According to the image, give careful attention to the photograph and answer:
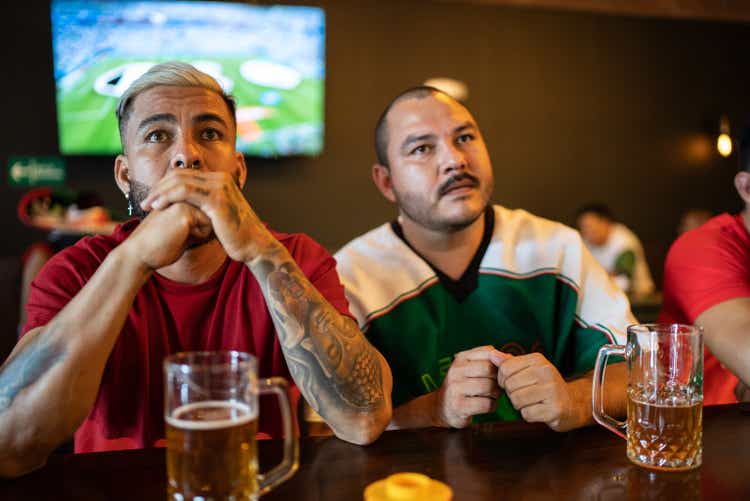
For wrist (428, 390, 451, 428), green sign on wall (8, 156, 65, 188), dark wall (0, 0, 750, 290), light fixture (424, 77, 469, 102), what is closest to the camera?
wrist (428, 390, 451, 428)

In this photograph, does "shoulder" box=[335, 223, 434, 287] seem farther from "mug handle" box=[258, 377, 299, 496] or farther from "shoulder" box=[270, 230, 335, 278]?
"mug handle" box=[258, 377, 299, 496]

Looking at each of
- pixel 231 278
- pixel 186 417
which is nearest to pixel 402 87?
pixel 231 278

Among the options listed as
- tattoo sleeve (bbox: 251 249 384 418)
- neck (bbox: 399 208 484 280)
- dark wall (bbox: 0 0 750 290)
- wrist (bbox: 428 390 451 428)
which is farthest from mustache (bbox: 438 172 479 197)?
dark wall (bbox: 0 0 750 290)

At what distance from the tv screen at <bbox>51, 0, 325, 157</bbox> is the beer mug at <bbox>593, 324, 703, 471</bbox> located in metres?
3.65

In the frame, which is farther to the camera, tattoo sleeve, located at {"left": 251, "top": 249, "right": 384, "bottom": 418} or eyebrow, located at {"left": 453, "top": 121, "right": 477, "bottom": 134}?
eyebrow, located at {"left": 453, "top": 121, "right": 477, "bottom": 134}

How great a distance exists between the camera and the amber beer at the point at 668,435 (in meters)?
1.01

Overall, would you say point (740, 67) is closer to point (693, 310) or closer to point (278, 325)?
point (693, 310)

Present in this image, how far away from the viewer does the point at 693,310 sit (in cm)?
175

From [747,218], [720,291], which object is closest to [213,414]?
[720,291]

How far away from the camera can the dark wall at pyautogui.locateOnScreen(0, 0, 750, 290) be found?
193 inches

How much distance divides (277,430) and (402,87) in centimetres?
441

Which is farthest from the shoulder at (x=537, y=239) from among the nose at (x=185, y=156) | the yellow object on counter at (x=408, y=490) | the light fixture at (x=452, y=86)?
the light fixture at (x=452, y=86)

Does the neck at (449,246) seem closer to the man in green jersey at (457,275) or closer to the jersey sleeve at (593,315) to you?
the man in green jersey at (457,275)

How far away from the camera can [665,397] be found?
1051mm
